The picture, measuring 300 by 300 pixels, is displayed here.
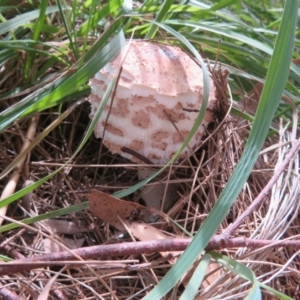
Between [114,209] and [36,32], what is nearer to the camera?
[114,209]

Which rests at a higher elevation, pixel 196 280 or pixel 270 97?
pixel 270 97

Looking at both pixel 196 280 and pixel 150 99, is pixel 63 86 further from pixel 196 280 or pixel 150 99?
pixel 196 280

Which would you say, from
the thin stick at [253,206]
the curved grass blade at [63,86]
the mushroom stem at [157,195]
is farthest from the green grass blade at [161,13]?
the thin stick at [253,206]

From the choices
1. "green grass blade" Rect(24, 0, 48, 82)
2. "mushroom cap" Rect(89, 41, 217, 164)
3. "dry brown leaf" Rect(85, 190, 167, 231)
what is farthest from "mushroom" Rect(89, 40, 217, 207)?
"green grass blade" Rect(24, 0, 48, 82)

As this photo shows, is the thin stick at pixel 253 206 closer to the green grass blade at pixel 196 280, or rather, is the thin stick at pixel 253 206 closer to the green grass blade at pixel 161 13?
the green grass blade at pixel 196 280

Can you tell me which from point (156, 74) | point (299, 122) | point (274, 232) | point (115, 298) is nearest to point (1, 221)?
point (115, 298)

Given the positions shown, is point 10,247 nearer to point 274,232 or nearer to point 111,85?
point 111,85

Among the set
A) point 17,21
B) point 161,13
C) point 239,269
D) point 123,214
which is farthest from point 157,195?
point 17,21

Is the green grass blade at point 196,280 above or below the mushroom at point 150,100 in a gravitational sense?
below
